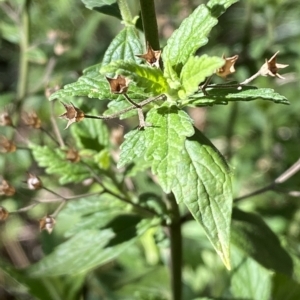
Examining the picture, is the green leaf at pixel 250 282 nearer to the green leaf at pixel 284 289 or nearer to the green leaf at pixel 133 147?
the green leaf at pixel 284 289

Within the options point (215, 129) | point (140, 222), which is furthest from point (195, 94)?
point (215, 129)

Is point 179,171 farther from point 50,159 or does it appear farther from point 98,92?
point 50,159

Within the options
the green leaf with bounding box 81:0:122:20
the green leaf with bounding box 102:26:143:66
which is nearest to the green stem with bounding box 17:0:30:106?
the green leaf with bounding box 81:0:122:20

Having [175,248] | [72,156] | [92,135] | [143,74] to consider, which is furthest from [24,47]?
[143,74]

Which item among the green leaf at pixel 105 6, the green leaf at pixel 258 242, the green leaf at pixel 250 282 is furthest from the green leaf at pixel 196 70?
the green leaf at pixel 250 282

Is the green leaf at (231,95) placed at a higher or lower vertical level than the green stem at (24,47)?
lower

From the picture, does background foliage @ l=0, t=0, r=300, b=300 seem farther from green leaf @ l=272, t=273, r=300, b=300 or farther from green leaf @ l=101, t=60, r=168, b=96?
green leaf @ l=101, t=60, r=168, b=96
